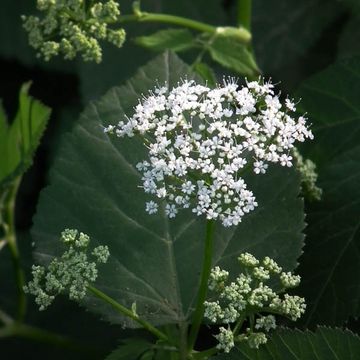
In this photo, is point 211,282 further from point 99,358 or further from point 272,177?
point 99,358

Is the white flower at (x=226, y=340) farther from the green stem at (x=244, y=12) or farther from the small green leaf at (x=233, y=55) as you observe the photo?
the green stem at (x=244, y=12)

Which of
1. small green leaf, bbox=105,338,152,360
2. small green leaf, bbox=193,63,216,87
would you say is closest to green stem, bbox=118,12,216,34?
small green leaf, bbox=193,63,216,87

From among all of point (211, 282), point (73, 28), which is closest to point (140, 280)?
point (211, 282)

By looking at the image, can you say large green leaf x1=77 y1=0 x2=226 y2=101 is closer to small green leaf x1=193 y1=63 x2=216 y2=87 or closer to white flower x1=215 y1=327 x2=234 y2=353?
small green leaf x1=193 y1=63 x2=216 y2=87

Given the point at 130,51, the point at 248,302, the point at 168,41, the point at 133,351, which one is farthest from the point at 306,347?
the point at 130,51

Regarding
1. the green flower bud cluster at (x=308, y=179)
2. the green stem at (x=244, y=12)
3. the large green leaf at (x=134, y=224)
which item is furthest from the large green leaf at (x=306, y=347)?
the green stem at (x=244, y=12)

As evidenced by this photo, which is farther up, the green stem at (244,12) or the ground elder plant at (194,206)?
the green stem at (244,12)
